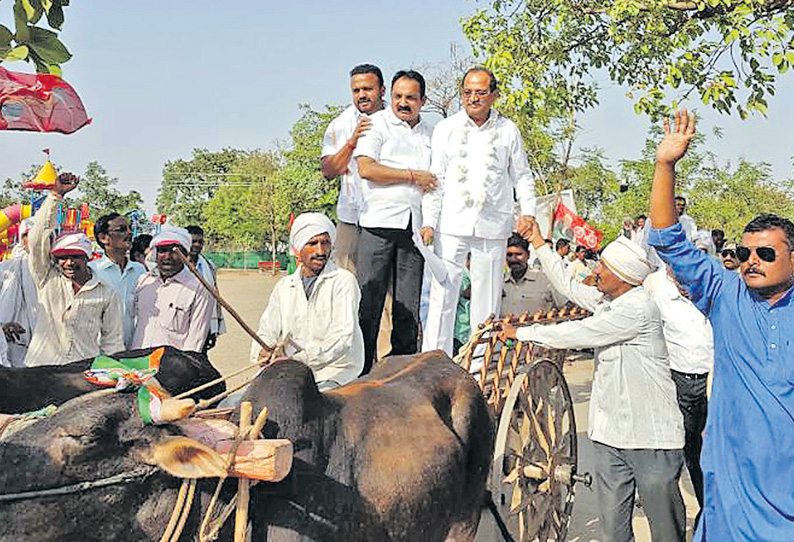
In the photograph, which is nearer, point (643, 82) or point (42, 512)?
point (42, 512)

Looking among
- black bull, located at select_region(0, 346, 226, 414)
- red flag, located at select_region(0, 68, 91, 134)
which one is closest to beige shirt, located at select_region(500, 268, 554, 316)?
black bull, located at select_region(0, 346, 226, 414)

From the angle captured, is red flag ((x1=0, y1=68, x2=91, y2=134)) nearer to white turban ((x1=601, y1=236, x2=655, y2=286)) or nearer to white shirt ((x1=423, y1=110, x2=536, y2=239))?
white turban ((x1=601, y1=236, x2=655, y2=286))

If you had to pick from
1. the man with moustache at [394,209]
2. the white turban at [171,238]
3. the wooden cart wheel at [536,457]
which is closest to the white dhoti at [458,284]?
the man with moustache at [394,209]

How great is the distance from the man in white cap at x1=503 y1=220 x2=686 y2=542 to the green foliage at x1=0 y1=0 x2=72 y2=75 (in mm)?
2770

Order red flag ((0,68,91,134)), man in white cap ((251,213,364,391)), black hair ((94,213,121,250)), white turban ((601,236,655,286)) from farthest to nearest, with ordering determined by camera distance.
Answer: black hair ((94,213,121,250))
white turban ((601,236,655,286))
man in white cap ((251,213,364,391))
red flag ((0,68,91,134))

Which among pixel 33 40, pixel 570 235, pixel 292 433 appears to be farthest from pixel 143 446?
pixel 570 235

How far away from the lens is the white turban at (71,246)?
16.5 ft

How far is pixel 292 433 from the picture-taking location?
259cm

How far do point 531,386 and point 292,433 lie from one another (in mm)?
2176

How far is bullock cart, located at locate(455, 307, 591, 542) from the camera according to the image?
4.09 meters

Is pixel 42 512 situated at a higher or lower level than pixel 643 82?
lower

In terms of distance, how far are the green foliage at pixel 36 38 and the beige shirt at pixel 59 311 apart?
2.87m

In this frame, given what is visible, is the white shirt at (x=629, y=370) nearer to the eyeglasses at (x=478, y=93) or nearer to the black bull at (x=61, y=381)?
the black bull at (x=61, y=381)

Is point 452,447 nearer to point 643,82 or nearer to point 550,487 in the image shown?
point 550,487
